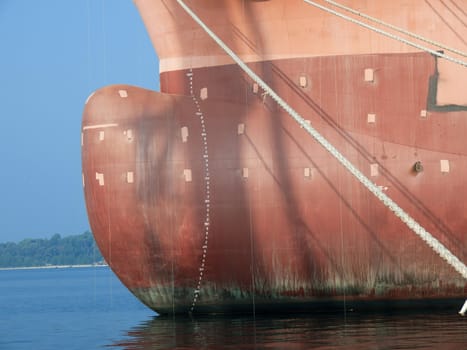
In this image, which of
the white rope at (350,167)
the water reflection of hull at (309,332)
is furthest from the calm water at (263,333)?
the white rope at (350,167)

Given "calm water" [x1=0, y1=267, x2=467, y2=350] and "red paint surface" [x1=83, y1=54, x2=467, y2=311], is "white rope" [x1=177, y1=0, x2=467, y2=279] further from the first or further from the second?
"calm water" [x1=0, y1=267, x2=467, y2=350]

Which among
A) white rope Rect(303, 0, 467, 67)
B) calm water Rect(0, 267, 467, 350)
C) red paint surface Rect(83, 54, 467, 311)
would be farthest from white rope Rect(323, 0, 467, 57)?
calm water Rect(0, 267, 467, 350)

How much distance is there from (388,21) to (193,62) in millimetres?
3759

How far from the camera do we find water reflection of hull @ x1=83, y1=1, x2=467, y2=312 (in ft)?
76.5

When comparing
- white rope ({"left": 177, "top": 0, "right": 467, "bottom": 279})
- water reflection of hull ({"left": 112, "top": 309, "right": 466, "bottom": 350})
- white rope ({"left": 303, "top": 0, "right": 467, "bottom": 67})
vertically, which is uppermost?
white rope ({"left": 303, "top": 0, "right": 467, "bottom": 67})

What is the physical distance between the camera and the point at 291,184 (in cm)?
2347

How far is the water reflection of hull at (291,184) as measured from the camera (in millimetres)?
23312

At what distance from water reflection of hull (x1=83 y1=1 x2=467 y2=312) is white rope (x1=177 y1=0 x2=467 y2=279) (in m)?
0.64

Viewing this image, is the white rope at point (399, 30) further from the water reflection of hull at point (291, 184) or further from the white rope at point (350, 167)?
the white rope at point (350, 167)

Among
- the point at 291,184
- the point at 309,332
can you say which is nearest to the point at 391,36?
the point at 291,184

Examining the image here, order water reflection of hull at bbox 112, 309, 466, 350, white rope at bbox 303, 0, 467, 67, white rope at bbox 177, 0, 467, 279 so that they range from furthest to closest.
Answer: white rope at bbox 303, 0, 467, 67
water reflection of hull at bbox 112, 309, 466, 350
white rope at bbox 177, 0, 467, 279

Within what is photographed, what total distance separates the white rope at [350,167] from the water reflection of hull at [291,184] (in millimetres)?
640

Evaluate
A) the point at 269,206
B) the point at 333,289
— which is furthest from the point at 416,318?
the point at 269,206

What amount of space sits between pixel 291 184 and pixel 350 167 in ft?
17.7
